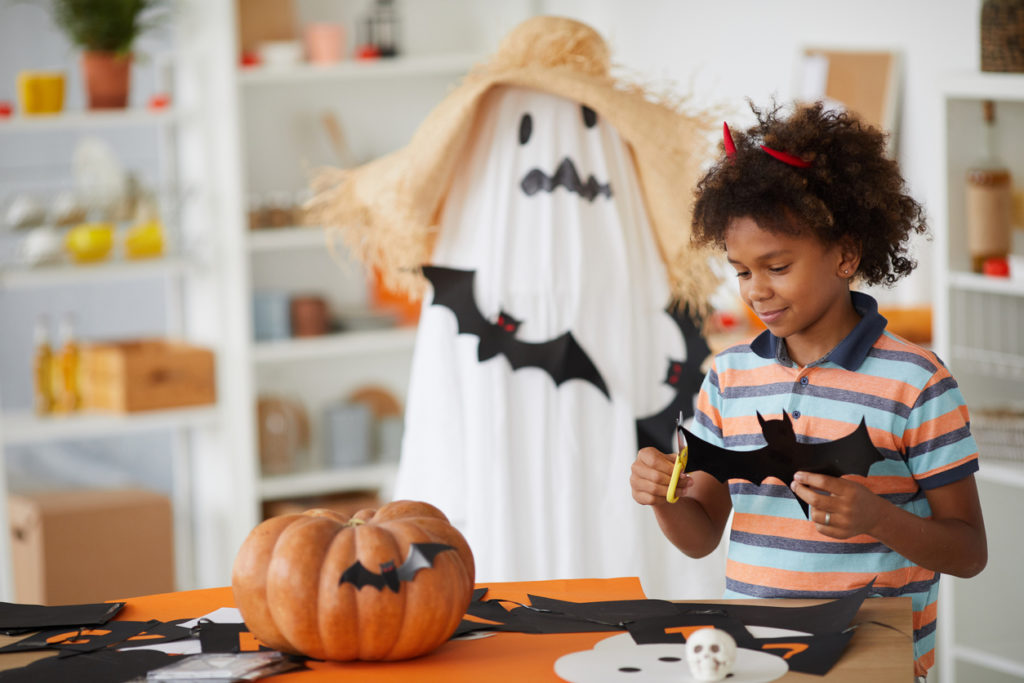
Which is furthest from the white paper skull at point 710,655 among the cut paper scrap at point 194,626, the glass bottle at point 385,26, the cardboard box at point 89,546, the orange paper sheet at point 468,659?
the glass bottle at point 385,26

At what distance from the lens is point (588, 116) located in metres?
2.10

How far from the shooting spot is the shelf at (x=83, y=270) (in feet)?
10.8

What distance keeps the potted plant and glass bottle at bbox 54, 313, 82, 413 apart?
2.07 feet

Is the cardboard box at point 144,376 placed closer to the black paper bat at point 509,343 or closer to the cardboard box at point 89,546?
the cardboard box at point 89,546

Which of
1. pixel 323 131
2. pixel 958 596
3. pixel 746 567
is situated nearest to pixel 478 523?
pixel 746 567

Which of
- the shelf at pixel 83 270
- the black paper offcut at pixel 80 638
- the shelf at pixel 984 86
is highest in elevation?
the shelf at pixel 984 86

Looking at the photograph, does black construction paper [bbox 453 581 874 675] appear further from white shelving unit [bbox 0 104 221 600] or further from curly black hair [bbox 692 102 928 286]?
white shelving unit [bbox 0 104 221 600]

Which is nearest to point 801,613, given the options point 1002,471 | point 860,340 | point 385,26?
point 860,340

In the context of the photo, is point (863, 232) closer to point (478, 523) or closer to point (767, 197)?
point (767, 197)

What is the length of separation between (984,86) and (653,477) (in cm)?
146

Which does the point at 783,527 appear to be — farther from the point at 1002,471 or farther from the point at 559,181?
the point at 1002,471

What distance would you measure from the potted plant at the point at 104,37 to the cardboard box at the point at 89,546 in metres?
1.10

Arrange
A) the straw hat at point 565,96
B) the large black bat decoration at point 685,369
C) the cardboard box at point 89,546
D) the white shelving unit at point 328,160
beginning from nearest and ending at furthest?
the straw hat at point 565,96 → the large black bat decoration at point 685,369 → the cardboard box at point 89,546 → the white shelving unit at point 328,160

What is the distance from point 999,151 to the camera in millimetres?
2541
